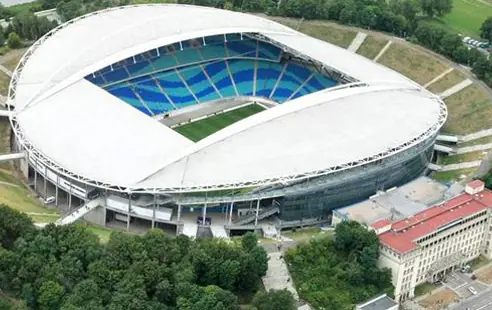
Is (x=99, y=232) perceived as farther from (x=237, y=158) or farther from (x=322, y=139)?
(x=322, y=139)

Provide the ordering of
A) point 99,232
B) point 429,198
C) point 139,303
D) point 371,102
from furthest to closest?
point 371,102
point 429,198
point 99,232
point 139,303

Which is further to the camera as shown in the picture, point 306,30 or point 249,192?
point 306,30

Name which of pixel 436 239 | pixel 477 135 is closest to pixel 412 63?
pixel 477 135

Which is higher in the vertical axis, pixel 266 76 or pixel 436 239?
pixel 266 76

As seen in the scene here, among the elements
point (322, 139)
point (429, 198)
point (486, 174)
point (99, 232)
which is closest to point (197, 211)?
point (99, 232)

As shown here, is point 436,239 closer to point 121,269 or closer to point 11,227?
point 121,269

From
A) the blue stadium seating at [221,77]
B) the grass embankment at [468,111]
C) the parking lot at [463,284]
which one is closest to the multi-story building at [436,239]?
the parking lot at [463,284]

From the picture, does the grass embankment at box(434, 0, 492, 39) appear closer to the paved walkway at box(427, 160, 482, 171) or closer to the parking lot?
the paved walkway at box(427, 160, 482, 171)
